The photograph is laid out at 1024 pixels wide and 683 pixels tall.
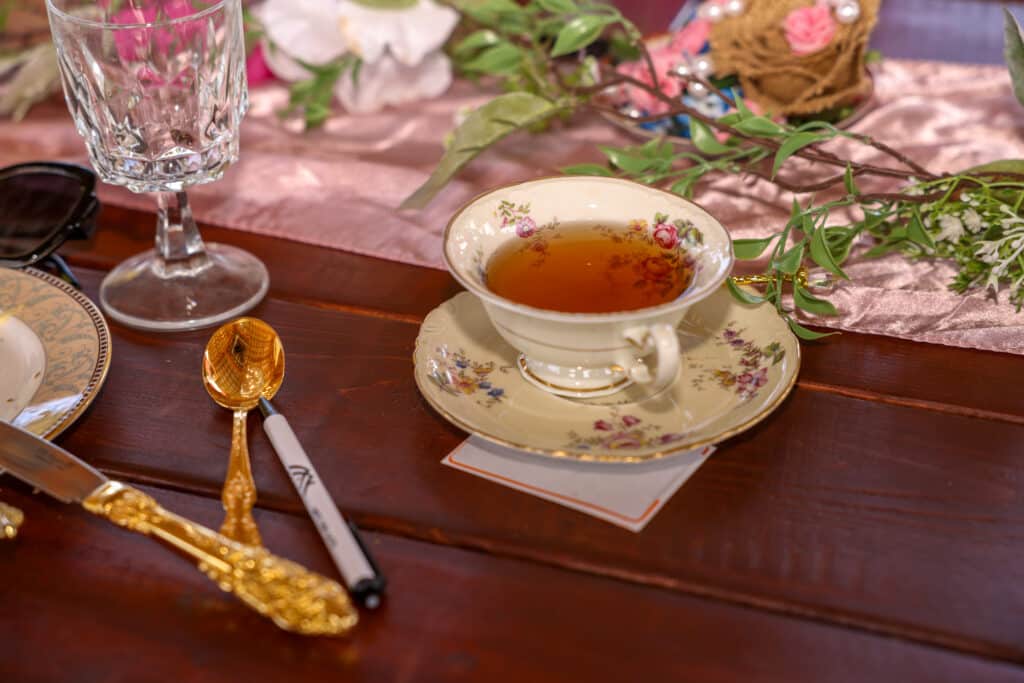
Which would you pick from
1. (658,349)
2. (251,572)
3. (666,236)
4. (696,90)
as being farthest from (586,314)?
(696,90)

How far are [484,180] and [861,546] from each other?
642mm

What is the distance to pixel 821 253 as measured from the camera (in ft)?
2.67

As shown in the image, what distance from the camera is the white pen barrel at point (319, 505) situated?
0.58m

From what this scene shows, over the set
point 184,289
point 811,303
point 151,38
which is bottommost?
point 184,289

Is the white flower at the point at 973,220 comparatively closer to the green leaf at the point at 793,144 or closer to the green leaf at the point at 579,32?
the green leaf at the point at 793,144

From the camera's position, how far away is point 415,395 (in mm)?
768

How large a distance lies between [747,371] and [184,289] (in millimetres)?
520

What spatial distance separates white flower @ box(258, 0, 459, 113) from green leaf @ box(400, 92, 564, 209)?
24 centimetres

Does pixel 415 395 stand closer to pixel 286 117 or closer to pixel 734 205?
pixel 734 205

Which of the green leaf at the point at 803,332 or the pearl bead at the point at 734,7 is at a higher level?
the pearl bead at the point at 734,7

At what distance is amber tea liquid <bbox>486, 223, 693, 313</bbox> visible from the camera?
0.73 metres

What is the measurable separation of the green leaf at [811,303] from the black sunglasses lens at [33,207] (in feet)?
2.21

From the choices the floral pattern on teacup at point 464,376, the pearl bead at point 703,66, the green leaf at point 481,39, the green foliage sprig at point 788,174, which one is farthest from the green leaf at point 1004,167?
the green leaf at point 481,39

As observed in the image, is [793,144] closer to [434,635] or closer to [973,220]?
[973,220]
